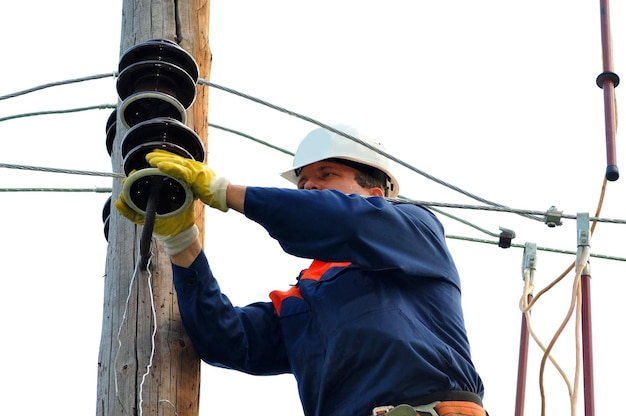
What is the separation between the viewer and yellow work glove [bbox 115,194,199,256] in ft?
12.7

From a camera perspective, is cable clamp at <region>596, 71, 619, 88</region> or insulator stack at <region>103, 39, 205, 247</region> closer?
insulator stack at <region>103, 39, 205, 247</region>

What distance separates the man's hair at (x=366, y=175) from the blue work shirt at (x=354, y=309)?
51 centimetres

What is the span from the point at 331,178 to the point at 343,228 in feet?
2.90

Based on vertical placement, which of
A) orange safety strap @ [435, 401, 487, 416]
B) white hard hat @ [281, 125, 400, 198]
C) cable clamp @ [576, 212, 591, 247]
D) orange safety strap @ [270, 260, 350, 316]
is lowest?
orange safety strap @ [435, 401, 487, 416]

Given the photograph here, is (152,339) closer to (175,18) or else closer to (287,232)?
(287,232)

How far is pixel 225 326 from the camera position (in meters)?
4.24

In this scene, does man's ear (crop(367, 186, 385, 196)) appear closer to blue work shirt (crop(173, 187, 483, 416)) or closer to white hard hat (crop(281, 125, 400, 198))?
white hard hat (crop(281, 125, 400, 198))

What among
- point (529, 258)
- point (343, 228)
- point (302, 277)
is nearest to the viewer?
point (343, 228)

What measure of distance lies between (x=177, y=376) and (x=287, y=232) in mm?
641

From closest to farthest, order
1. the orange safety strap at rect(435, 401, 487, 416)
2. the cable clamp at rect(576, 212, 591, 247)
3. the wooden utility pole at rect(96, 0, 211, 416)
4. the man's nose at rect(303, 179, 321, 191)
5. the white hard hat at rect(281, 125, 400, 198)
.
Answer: the orange safety strap at rect(435, 401, 487, 416), the wooden utility pole at rect(96, 0, 211, 416), the cable clamp at rect(576, 212, 591, 247), the man's nose at rect(303, 179, 321, 191), the white hard hat at rect(281, 125, 400, 198)

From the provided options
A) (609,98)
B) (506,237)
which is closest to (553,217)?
(609,98)

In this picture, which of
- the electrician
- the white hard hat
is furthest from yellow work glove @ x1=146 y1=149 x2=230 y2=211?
the white hard hat

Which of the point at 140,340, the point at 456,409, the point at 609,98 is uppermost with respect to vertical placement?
the point at 609,98

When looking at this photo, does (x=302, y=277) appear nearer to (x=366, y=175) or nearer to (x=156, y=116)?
(x=366, y=175)
